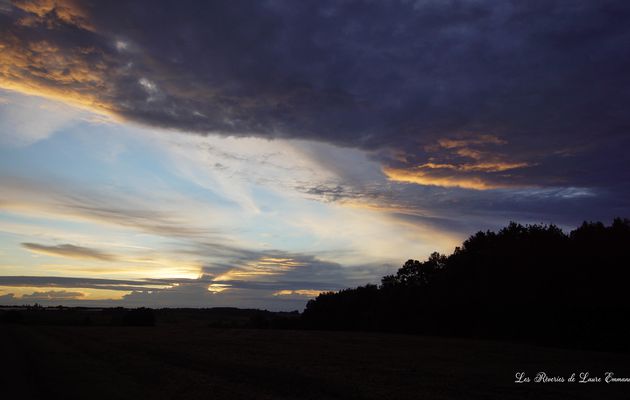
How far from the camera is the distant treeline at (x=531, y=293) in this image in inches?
2233

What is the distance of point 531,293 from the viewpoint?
67312 millimetres

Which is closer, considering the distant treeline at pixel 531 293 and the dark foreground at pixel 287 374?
the dark foreground at pixel 287 374

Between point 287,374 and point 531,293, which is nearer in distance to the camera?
point 287,374

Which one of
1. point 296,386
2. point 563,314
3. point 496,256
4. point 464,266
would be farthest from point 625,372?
point 464,266

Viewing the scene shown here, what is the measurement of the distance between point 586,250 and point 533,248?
913 centimetres

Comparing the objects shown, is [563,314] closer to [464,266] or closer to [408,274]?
[464,266]

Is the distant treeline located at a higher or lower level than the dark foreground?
higher

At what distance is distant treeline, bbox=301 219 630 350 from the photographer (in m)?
56.7

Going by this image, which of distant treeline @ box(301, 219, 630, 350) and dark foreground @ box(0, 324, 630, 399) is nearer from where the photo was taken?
dark foreground @ box(0, 324, 630, 399)

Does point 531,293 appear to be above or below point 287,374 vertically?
above

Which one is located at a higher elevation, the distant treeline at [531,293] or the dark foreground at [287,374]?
the distant treeline at [531,293]

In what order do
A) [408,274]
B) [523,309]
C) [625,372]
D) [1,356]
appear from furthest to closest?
[408,274] < [523,309] < [1,356] < [625,372]

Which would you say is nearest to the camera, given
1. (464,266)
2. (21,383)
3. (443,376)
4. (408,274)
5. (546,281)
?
(21,383)

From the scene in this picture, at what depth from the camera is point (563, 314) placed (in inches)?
2469
